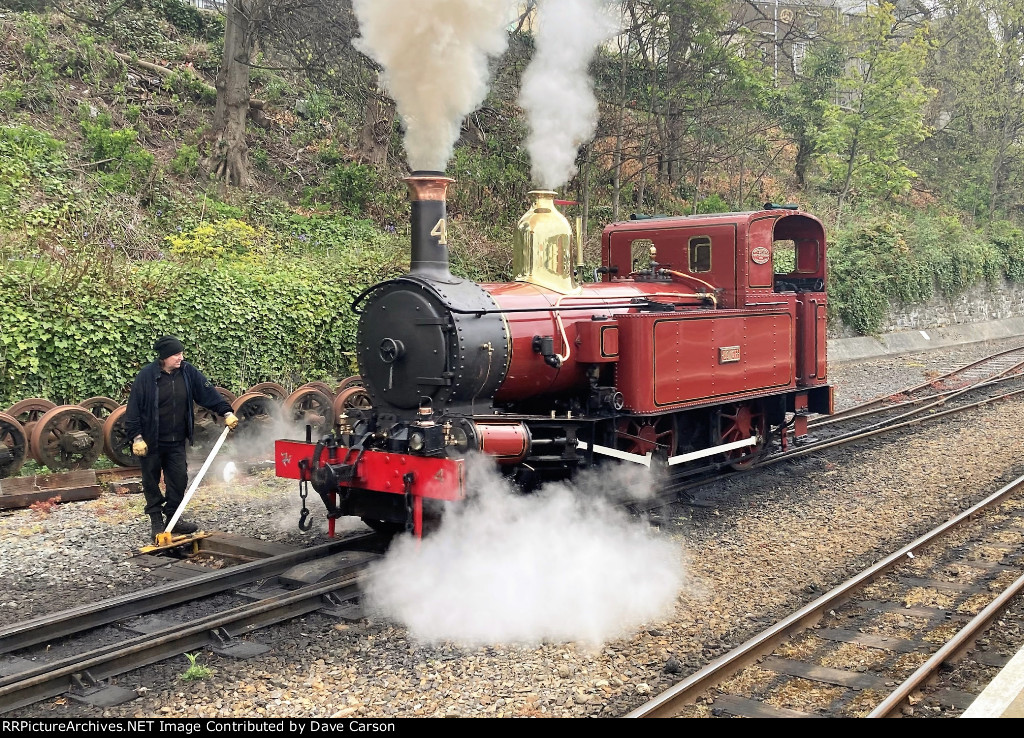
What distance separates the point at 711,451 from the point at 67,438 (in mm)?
5990

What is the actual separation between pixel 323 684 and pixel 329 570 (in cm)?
156

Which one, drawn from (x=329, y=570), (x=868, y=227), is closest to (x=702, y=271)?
(x=329, y=570)

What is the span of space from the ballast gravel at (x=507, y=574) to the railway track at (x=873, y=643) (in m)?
0.19

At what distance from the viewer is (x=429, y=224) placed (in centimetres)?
657

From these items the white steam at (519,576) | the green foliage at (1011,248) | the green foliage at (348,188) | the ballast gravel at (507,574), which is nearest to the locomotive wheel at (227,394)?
the ballast gravel at (507,574)

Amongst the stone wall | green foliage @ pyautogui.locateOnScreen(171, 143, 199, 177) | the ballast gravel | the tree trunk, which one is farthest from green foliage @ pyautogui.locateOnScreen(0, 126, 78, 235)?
the stone wall

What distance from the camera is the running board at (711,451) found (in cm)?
789

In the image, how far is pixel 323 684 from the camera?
4.53 meters

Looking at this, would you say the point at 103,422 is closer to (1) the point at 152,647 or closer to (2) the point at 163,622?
(2) the point at 163,622

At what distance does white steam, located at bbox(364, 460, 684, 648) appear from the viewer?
5316 mm

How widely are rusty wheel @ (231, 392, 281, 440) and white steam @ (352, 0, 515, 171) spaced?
4.08 metres

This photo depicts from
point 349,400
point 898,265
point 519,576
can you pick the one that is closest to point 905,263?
point 898,265

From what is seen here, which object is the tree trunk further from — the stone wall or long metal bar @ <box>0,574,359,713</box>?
the stone wall

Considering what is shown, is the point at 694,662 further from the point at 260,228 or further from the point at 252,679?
the point at 260,228
